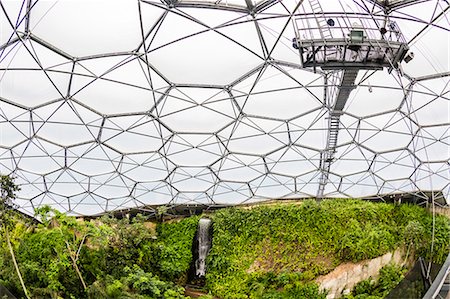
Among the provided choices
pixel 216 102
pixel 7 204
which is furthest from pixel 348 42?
pixel 7 204

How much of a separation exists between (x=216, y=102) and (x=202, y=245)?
12090mm

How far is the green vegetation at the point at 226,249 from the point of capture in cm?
2130

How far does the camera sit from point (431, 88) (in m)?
18.8

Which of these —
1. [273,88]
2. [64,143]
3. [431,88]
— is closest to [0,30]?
[64,143]

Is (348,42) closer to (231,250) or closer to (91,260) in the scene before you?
(231,250)

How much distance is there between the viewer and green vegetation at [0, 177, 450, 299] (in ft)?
69.9

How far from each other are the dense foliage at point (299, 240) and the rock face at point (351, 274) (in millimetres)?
342

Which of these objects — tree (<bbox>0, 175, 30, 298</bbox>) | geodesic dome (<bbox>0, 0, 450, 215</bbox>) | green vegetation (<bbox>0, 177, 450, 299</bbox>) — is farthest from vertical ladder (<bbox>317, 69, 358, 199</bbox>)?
tree (<bbox>0, 175, 30, 298</bbox>)

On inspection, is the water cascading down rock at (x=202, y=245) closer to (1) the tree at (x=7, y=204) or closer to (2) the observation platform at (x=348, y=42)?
(1) the tree at (x=7, y=204)

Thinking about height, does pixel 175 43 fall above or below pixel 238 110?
above

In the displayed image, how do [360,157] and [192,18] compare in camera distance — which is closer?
[192,18]

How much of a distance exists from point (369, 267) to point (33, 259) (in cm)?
1749

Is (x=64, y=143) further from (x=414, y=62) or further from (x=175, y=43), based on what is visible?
(x=414, y=62)

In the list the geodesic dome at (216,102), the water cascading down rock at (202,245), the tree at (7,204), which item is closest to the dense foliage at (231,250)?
the water cascading down rock at (202,245)
